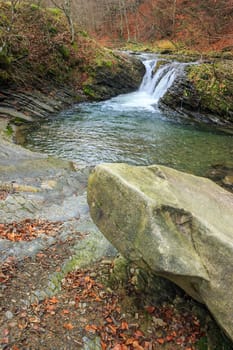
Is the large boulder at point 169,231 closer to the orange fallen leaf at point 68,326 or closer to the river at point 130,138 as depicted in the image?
the orange fallen leaf at point 68,326

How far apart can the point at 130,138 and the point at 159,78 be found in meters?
8.58

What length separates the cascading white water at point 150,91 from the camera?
52.4 ft

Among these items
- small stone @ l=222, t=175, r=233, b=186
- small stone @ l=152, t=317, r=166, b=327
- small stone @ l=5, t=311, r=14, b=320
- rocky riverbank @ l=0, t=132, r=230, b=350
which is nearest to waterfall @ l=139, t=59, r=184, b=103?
small stone @ l=222, t=175, r=233, b=186

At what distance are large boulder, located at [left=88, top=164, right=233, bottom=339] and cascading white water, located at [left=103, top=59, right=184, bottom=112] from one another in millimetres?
12696

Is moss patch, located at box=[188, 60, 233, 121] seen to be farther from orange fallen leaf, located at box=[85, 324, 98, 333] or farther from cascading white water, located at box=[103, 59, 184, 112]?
orange fallen leaf, located at box=[85, 324, 98, 333]

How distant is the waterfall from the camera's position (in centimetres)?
1652

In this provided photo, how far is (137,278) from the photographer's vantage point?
3643mm

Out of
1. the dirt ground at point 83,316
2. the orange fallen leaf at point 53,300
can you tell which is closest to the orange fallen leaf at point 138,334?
the dirt ground at point 83,316

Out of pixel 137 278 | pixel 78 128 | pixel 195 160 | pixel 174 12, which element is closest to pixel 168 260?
pixel 137 278

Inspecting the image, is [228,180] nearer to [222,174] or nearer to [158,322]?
[222,174]

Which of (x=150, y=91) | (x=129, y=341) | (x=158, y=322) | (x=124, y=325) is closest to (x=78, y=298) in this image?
(x=124, y=325)

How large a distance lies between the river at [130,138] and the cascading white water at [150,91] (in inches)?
6.5

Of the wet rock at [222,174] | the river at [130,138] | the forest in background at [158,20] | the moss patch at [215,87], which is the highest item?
the forest in background at [158,20]

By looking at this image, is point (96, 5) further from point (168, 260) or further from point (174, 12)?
point (168, 260)
